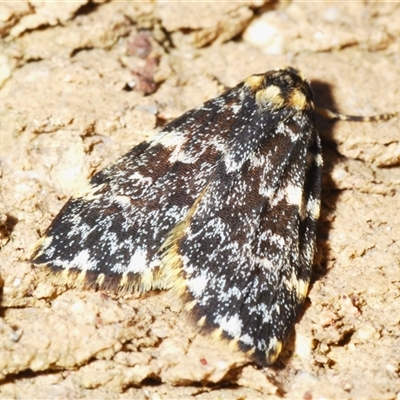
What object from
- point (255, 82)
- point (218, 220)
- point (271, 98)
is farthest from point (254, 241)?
point (255, 82)

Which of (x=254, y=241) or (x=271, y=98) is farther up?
(x=271, y=98)

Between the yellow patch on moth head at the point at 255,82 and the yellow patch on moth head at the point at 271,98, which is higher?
the yellow patch on moth head at the point at 255,82

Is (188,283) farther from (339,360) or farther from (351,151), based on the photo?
(351,151)

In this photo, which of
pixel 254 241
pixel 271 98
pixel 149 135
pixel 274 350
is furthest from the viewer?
pixel 149 135

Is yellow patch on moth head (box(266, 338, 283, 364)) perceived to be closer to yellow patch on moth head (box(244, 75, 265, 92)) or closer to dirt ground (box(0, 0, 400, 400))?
dirt ground (box(0, 0, 400, 400))

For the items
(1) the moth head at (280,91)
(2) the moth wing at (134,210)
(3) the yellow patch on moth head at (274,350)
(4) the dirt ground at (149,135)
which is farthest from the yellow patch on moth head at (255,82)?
(3) the yellow patch on moth head at (274,350)

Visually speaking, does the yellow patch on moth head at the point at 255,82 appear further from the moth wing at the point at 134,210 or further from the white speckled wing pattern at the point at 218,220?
the moth wing at the point at 134,210

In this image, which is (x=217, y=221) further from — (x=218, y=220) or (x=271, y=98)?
(x=271, y=98)

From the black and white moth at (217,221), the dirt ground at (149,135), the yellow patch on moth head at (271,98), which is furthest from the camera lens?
the yellow patch on moth head at (271,98)

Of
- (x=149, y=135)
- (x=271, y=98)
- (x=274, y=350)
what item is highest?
(x=271, y=98)
